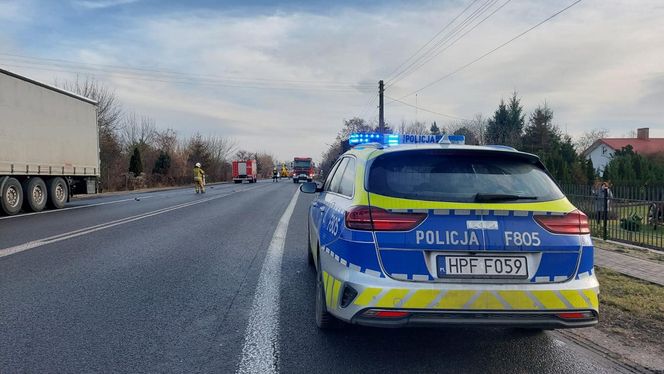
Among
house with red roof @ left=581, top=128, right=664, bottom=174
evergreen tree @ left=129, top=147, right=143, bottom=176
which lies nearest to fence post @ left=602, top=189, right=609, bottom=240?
evergreen tree @ left=129, top=147, right=143, bottom=176

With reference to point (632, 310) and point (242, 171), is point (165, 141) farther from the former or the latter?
point (632, 310)

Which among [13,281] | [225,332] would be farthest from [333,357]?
[13,281]

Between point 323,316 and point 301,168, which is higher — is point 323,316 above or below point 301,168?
below

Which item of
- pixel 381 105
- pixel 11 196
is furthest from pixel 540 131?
pixel 11 196

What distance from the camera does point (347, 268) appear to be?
335 centimetres

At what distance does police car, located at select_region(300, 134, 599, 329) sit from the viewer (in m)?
3.13

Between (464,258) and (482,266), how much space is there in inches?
5.2

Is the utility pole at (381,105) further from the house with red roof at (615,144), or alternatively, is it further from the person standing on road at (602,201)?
the house with red roof at (615,144)

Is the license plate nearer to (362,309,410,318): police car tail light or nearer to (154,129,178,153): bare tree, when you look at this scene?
(362,309,410,318): police car tail light

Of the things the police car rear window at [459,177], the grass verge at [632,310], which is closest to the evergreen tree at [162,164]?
the grass verge at [632,310]

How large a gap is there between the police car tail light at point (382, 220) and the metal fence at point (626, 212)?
801 centimetres

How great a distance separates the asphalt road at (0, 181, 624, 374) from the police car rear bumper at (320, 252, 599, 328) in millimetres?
455

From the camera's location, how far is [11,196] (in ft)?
45.6

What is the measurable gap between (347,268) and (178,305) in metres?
2.28
